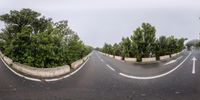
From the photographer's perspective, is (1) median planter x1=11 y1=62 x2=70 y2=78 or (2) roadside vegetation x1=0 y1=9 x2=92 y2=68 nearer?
(1) median planter x1=11 y1=62 x2=70 y2=78

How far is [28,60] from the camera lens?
31.9 meters

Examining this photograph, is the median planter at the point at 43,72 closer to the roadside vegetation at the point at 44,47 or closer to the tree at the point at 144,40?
the roadside vegetation at the point at 44,47

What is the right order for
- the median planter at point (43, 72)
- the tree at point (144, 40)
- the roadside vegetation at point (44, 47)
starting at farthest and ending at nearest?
1. the tree at point (144, 40)
2. the roadside vegetation at point (44, 47)
3. the median planter at point (43, 72)

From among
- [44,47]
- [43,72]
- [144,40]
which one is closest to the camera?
[43,72]

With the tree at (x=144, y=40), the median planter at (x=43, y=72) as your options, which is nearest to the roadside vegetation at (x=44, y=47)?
the median planter at (x=43, y=72)

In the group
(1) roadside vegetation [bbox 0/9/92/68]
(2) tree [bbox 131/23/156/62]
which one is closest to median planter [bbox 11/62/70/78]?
(1) roadside vegetation [bbox 0/9/92/68]

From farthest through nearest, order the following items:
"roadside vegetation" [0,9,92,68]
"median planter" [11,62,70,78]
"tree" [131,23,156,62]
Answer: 1. "tree" [131,23,156,62]
2. "roadside vegetation" [0,9,92,68]
3. "median planter" [11,62,70,78]

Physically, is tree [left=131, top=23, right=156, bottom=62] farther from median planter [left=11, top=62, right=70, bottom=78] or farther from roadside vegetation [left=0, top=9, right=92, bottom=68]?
median planter [left=11, top=62, right=70, bottom=78]

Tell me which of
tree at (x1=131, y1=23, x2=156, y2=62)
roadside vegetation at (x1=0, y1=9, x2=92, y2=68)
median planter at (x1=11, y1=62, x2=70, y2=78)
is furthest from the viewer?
tree at (x1=131, y1=23, x2=156, y2=62)

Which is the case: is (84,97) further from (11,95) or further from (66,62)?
(66,62)

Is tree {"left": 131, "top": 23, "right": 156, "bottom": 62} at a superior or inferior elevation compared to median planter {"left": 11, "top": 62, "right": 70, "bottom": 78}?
superior

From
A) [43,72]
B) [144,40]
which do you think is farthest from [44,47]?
[144,40]

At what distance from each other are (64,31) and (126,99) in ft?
92.3

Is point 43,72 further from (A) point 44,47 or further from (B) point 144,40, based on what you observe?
(B) point 144,40
